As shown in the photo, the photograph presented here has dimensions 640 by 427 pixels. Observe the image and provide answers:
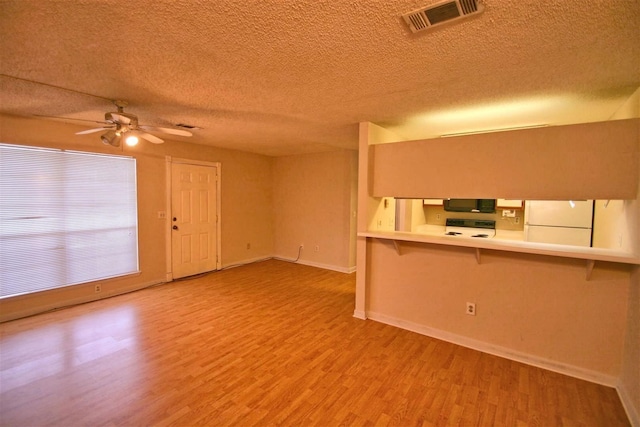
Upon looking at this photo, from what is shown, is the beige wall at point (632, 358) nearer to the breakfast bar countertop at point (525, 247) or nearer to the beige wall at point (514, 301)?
the beige wall at point (514, 301)

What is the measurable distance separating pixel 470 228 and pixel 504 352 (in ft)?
8.79

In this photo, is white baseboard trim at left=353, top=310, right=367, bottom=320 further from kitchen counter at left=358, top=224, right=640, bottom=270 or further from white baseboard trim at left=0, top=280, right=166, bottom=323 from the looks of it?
white baseboard trim at left=0, top=280, right=166, bottom=323

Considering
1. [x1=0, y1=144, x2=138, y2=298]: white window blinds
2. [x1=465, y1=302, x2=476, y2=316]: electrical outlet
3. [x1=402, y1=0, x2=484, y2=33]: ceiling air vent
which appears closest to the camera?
[x1=402, y1=0, x2=484, y2=33]: ceiling air vent

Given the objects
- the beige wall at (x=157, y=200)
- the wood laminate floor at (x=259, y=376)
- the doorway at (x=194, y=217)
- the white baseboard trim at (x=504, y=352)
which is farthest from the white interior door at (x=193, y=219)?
the white baseboard trim at (x=504, y=352)

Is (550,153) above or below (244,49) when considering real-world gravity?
below

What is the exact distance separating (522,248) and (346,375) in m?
1.88

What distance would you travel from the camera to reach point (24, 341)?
2.76 meters

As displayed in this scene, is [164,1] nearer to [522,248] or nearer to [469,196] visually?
[469,196]

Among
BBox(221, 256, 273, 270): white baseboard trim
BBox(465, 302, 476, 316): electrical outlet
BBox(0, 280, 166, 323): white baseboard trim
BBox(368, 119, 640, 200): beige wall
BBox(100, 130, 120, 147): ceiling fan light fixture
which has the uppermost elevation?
BBox(100, 130, 120, 147): ceiling fan light fixture

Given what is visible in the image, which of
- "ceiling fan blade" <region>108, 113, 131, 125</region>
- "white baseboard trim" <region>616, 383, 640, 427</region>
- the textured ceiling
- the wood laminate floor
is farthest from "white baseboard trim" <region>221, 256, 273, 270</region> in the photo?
"white baseboard trim" <region>616, 383, 640, 427</region>

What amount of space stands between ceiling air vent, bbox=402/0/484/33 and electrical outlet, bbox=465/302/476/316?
99.6 inches

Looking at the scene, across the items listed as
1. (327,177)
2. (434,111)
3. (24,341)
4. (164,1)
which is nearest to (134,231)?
(24,341)

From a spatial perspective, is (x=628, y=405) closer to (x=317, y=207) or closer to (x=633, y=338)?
(x=633, y=338)

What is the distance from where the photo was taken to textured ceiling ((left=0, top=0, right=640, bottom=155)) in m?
1.38
